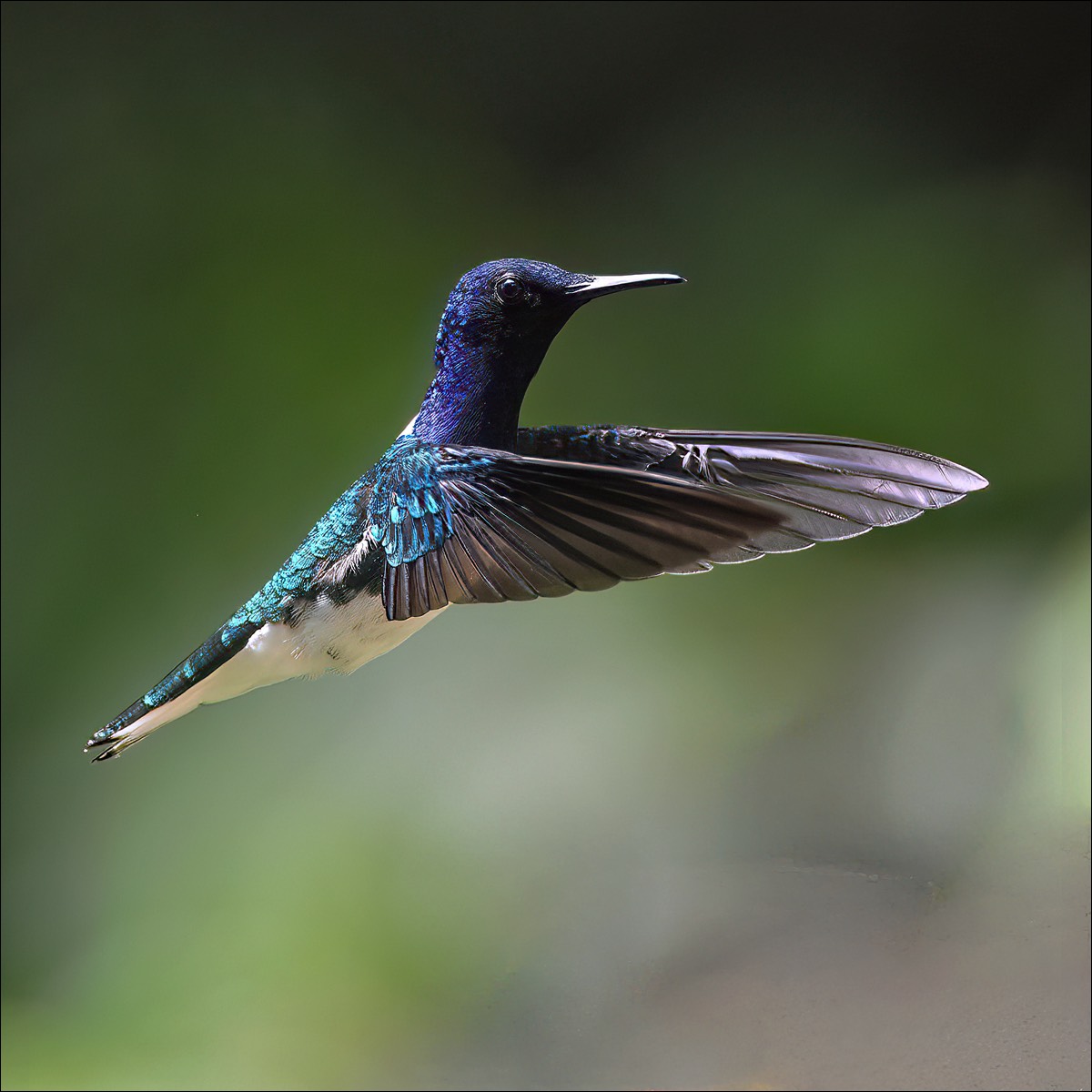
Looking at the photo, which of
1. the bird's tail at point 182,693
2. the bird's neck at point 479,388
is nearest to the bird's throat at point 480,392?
the bird's neck at point 479,388

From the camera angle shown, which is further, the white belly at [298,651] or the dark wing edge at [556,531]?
the white belly at [298,651]

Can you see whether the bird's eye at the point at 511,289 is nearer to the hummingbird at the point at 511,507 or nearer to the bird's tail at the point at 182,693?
the hummingbird at the point at 511,507

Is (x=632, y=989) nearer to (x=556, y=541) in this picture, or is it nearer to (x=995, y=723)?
(x=995, y=723)

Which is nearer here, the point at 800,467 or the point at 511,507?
the point at 511,507

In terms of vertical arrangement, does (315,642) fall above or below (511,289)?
below

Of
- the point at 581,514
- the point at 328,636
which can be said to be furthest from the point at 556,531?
the point at 328,636

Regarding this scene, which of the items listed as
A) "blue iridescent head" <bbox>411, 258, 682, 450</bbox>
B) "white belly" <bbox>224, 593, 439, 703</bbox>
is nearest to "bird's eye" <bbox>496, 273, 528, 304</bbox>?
"blue iridescent head" <bbox>411, 258, 682, 450</bbox>

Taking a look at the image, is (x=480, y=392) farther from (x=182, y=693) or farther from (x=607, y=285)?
(x=182, y=693)
